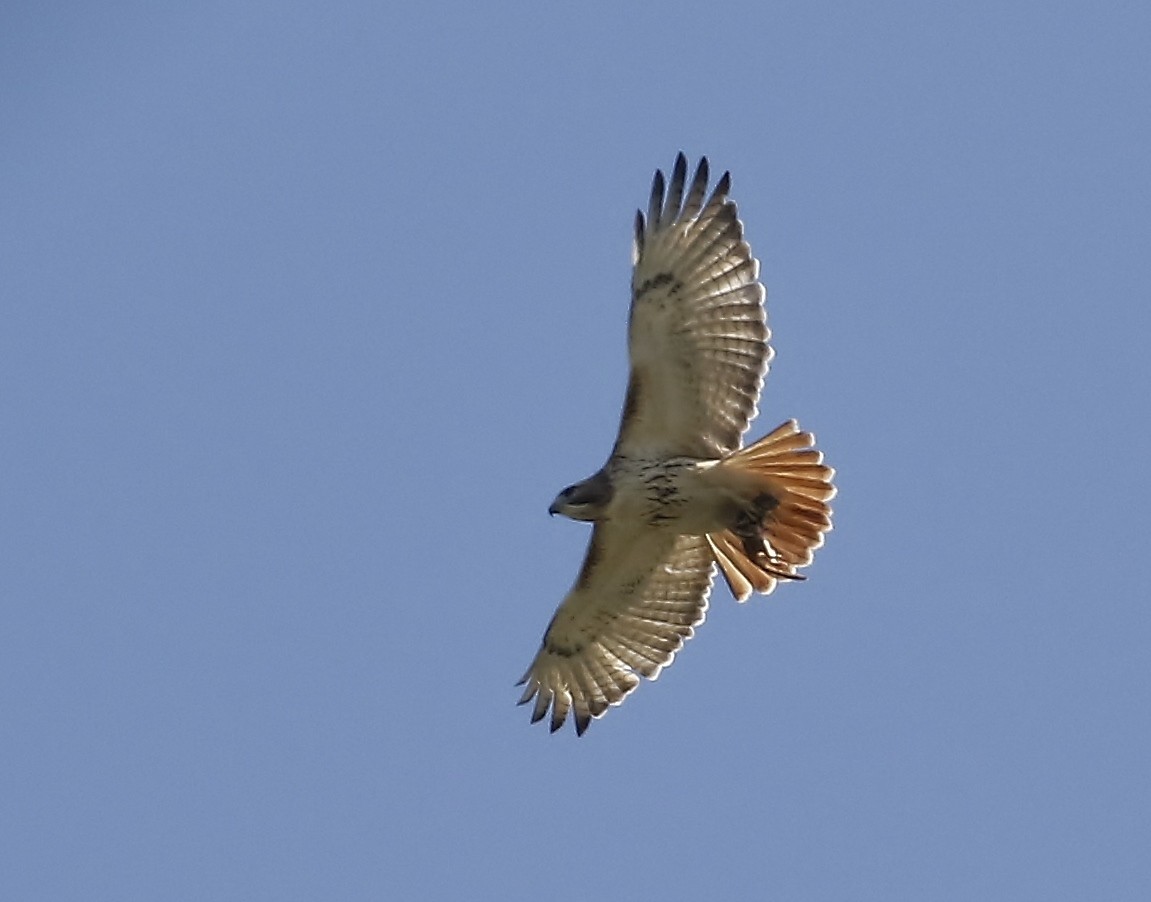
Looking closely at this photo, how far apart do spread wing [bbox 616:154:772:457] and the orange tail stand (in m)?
0.33

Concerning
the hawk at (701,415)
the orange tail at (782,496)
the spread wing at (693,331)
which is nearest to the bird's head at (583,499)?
the hawk at (701,415)

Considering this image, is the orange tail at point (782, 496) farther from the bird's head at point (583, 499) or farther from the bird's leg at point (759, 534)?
the bird's head at point (583, 499)

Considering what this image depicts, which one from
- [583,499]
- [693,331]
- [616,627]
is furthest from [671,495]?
[616,627]

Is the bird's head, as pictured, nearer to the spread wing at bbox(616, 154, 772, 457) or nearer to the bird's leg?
the spread wing at bbox(616, 154, 772, 457)

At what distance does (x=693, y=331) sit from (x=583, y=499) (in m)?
1.14

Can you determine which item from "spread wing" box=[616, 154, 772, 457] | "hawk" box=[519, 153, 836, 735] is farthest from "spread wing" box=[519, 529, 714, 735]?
"spread wing" box=[616, 154, 772, 457]

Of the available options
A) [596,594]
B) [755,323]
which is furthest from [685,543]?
→ [755,323]

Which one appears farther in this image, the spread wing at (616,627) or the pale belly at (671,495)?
the spread wing at (616,627)

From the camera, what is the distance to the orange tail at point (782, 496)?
13836 millimetres

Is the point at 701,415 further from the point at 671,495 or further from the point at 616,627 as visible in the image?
the point at 616,627

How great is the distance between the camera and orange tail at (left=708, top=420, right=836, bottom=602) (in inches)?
545

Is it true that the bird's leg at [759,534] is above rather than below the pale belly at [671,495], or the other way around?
below

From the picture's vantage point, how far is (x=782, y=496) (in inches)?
548

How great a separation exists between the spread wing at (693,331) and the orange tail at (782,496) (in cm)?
33
